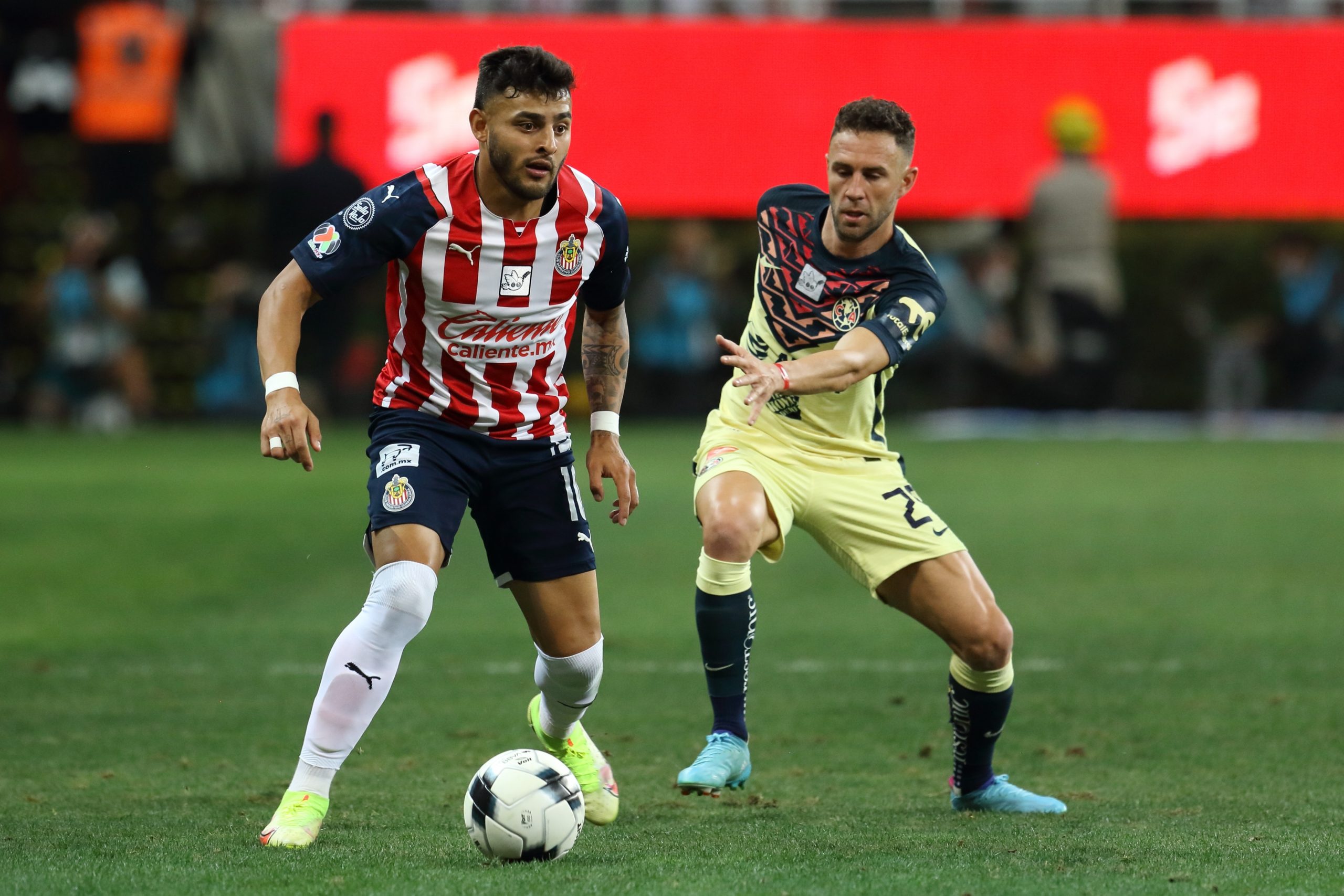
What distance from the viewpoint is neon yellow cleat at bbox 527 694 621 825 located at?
5844mm

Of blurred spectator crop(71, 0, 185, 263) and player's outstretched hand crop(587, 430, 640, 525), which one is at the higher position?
blurred spectator crop(71, 0, 185, 263)

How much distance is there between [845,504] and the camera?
644cm

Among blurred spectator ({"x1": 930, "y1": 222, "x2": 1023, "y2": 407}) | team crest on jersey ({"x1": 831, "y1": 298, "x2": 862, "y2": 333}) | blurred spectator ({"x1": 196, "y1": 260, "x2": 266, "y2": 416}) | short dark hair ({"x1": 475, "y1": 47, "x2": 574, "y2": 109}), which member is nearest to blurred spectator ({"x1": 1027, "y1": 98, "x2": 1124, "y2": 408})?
blurred spectator ({"x1": 930, "y1": 222, "x2": 1023, "y2": 407})

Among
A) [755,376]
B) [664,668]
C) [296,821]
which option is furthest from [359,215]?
[664,668]

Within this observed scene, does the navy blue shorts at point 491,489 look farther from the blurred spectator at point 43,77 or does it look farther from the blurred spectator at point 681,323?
the blurred spectator at point 43,77

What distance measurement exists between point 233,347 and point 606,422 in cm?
1557

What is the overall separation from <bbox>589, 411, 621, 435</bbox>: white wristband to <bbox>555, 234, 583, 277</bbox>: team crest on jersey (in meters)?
0.59

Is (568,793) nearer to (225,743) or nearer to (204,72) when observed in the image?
(225,743)

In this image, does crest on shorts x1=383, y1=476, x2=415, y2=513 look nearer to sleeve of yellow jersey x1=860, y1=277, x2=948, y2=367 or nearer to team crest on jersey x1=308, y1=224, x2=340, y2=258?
team crest on jersey x1=308, y1=224, x2=340, y2=258

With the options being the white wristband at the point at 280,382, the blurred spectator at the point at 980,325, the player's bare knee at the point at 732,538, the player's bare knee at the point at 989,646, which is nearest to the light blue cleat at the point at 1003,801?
the player's bare knee at the point at 989,646

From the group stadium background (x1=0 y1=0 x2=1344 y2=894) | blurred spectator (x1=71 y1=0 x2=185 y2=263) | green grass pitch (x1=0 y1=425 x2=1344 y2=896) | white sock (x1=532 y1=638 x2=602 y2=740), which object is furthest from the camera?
blurred spectator (x1=71 y1=0 x2=185 y2=263)

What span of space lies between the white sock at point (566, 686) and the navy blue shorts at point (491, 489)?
0.97ft

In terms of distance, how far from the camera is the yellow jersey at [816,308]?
649 centimetres

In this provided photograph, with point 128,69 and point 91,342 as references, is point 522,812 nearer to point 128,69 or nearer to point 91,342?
point 91,342
